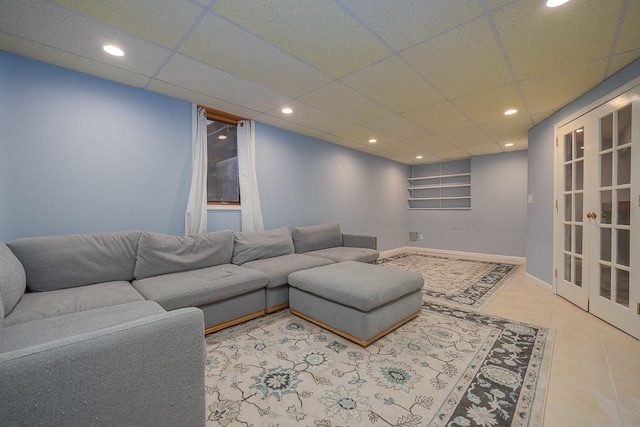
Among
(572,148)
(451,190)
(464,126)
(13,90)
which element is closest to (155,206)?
(13,90)

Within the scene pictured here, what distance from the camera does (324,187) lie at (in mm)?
4770

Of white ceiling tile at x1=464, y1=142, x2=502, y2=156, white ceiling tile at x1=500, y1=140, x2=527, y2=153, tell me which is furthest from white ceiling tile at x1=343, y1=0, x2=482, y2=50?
white ceiling tile at x1=500, y1=140, x2=527, y2=153

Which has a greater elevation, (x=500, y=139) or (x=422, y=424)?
(x=500, y=139)

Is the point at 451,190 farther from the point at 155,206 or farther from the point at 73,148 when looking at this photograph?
the point at 73,148

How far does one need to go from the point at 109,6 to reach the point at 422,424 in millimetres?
3010

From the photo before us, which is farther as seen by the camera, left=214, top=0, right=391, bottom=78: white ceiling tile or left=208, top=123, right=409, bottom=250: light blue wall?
left=208, top=123, right=409, bottom=250: light blue wall

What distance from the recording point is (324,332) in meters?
2.31

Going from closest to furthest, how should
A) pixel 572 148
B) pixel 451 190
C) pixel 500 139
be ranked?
pixel 572 148
pixel 500 139
pixel 451 190

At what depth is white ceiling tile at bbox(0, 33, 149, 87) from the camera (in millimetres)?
1962

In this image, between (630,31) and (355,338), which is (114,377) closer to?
(355,338)

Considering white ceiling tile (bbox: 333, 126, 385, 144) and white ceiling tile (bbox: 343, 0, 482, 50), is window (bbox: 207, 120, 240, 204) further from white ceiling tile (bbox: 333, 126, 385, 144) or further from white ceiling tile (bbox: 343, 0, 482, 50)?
white ceiling tile (bbox: 343, 0, 482, 50)

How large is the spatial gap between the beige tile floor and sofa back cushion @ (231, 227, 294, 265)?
2.51 metres

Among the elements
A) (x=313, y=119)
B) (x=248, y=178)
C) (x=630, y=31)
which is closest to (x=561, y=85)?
(x=630, y=31)

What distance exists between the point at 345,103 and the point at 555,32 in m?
1.86
